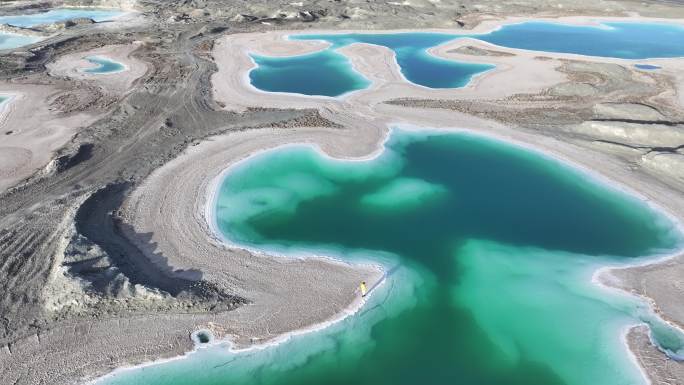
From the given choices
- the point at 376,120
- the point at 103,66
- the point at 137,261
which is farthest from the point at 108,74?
the point at 137,261

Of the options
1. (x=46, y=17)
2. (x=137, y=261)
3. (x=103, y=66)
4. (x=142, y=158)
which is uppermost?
(x=46, y=17)

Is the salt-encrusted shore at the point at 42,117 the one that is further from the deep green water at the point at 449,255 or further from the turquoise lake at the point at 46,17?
the turquoise lake at the point at 46,17

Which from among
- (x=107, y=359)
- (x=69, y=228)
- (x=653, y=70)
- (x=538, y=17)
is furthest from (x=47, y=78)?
(x=538, y=17)

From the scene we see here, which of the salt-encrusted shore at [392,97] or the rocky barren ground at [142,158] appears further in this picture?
the salt-encrusted shore at [392,97]

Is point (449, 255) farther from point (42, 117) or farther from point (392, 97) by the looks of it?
point (42, 117)

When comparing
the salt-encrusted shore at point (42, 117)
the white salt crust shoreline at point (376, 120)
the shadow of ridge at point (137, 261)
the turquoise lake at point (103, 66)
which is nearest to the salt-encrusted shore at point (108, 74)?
the salt-encrusted shore at point (42, 117)
